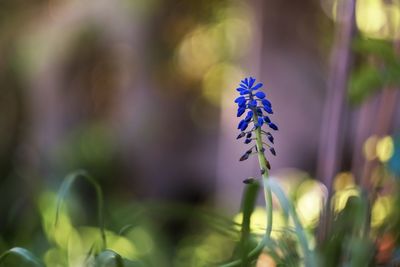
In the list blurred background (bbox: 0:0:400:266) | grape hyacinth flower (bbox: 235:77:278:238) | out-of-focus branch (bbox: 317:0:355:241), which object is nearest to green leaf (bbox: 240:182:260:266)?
grape hyacinth flower (bbox: 235:77:278:238)

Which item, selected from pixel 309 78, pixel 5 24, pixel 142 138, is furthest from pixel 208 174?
pixel 5 24

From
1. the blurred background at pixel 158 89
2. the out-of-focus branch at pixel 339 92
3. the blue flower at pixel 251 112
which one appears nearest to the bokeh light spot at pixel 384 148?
the out-of-focus branch at pixel 339 92

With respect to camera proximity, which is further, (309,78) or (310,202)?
(309,78)

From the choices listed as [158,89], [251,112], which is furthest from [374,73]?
[158,89]

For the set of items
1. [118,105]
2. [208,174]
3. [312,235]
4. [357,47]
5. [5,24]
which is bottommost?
[312,235]

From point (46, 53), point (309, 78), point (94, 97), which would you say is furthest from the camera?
point (94, 97)

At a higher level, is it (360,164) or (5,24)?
(5,24)

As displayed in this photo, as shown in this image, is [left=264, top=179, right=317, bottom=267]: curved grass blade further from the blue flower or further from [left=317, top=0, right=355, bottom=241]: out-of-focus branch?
[left=317, top=0, right=355, bottom=241]: out-of-focus branch

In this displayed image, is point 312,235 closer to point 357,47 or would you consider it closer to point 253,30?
point 357,47
